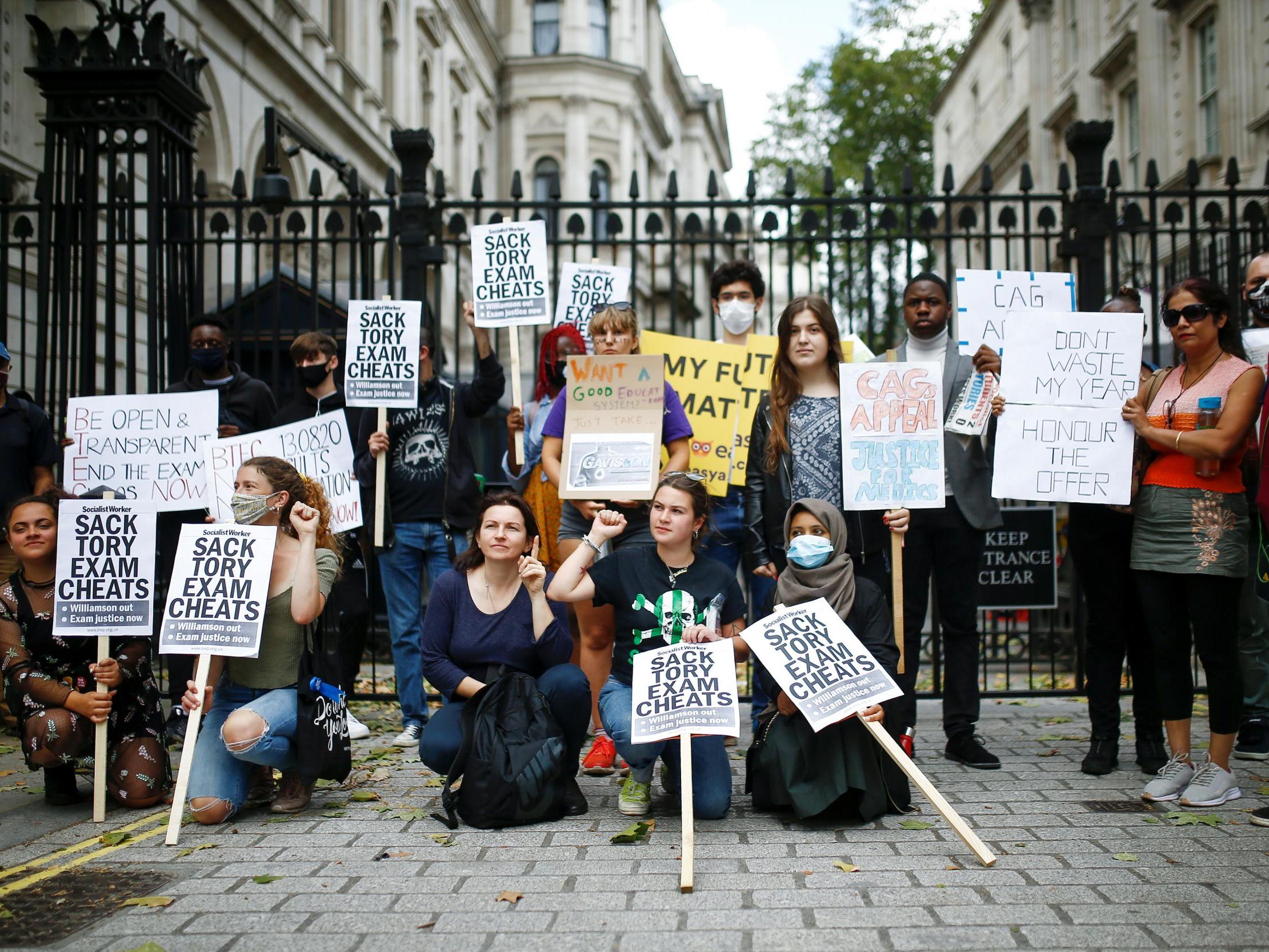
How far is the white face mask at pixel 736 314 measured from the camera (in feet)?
21.6

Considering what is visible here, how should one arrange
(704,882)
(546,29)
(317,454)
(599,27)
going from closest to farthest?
(704,882) < (317,454) < (546,29) < (599,27)

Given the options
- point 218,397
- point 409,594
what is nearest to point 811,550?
point 409,594

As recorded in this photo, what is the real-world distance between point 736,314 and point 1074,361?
73.9 inches

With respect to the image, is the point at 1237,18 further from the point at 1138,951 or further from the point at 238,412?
the point at 1138,951

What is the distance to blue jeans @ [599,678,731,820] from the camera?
4.80 metres

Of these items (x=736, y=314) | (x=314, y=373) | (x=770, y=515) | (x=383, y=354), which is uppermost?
(x=736, y=314)

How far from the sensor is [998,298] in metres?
6.34

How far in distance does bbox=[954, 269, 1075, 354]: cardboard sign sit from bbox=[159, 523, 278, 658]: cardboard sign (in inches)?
150

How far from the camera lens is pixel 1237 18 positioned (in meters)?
18.0

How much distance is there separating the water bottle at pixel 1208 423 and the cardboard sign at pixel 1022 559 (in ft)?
8.30

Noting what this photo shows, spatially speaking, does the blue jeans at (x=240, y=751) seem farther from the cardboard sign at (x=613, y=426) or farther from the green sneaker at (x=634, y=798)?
the cardboard sign at (x=613, y=426)

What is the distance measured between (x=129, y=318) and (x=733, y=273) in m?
3.91

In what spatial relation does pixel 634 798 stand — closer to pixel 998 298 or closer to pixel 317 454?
pixel 317 454

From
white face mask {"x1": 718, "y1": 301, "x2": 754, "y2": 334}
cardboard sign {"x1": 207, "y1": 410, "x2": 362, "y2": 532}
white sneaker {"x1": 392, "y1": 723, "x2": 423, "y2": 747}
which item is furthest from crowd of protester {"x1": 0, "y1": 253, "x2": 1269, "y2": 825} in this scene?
white sneaker {"x1": 392, "y1": 723, "x2": 423, "y2": 747}
